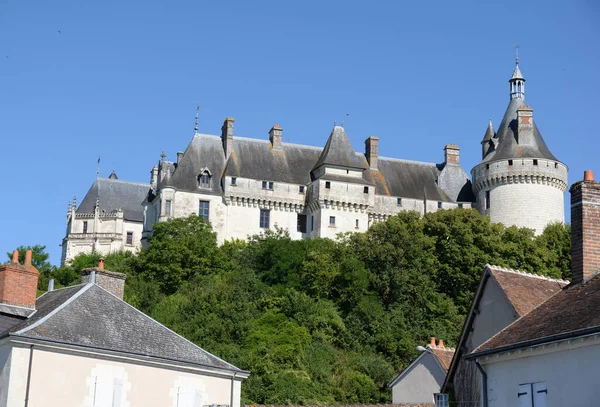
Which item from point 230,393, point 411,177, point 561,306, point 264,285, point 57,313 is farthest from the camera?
point 411,177

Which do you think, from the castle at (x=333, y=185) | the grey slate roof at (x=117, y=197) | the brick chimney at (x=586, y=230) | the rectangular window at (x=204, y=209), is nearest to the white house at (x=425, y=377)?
the brick chimney at (x=586, y=230)

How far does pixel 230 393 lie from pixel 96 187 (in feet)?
183

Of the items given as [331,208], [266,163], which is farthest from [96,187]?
[331,208]

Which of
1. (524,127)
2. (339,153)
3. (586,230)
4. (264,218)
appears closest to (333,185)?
(339,153)

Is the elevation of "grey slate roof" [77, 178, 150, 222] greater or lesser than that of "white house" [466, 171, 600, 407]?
greater

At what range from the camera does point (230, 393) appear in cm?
2177

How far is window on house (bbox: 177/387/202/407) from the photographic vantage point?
20789mm

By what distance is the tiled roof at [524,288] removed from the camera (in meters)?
18.2

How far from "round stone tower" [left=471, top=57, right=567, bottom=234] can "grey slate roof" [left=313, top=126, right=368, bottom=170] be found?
777 centimetres

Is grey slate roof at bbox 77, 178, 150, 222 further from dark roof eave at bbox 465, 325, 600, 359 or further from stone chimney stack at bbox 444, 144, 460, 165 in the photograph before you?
dark roof eave at bbox 465, 325, 600, 359

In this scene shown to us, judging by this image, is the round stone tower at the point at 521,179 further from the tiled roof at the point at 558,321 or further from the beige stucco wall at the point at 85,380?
the tiled roof at the point at 558,321

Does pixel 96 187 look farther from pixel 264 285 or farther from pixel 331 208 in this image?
pixel 264 285

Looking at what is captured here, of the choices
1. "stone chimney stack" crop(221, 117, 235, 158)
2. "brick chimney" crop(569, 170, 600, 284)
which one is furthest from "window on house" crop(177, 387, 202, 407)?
"stone chimney stack" crop(221, 117, 235, 158)

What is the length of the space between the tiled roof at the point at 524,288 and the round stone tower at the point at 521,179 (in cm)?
4286
